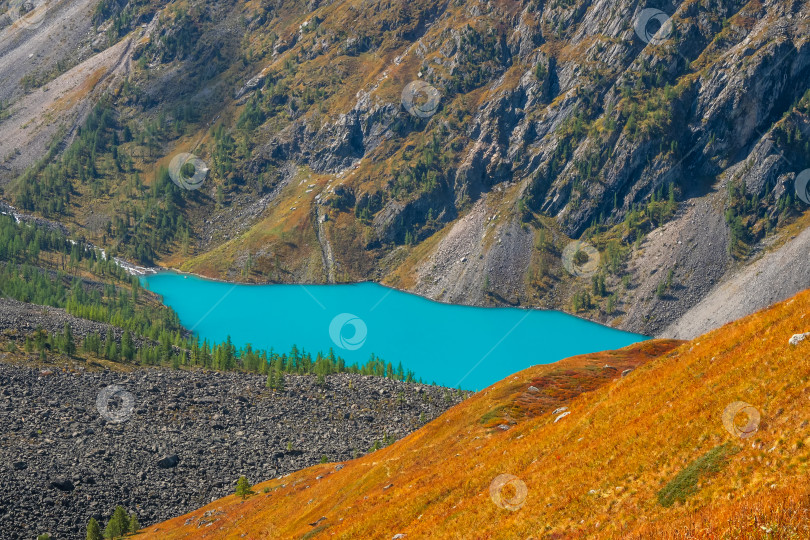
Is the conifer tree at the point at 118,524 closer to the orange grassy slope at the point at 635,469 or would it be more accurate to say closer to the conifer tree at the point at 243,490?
the conifer tree at the point at 243,490

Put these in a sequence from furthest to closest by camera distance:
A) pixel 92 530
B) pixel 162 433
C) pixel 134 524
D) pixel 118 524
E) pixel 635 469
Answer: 1. pixel 162 433
2. pixel 134 524
3. pixel 118 524
4. pixel 92 530
5. pixel 635 469

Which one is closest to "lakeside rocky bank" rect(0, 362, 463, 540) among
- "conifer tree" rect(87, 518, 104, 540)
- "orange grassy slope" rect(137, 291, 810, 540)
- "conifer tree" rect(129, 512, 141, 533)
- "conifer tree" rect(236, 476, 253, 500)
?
"conifer tree" rect(129, 512, 141, 533)

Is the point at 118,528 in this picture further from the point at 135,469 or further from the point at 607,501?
the point at 607,501

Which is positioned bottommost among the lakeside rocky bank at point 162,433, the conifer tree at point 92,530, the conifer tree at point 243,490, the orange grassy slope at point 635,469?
the orange grassy slope at point 635,469

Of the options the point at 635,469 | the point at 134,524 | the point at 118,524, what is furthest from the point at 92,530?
the point at 635,469

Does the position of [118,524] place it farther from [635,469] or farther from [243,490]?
[635,469]

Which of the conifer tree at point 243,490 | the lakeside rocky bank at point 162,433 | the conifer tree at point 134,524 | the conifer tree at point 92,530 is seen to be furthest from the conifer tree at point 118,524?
the conifer tree at point 243,490

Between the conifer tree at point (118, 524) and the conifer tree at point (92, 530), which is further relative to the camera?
the conifer tree at point (118, 524)

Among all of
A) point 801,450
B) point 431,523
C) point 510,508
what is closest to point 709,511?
point 801,450
